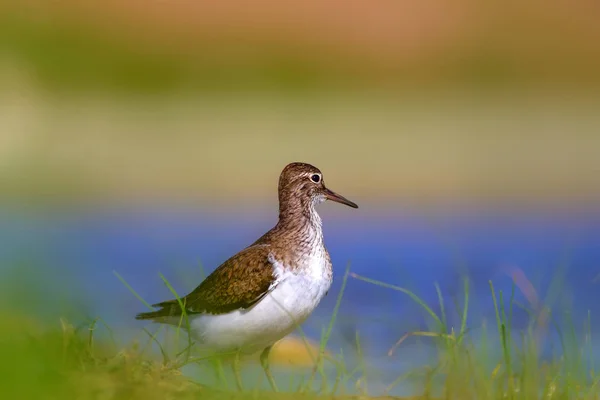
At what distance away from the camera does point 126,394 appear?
4383mm

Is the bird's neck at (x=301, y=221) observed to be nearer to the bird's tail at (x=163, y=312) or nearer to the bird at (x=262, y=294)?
the bird at (x=262, y=294)

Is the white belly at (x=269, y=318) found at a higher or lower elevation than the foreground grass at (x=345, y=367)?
higher

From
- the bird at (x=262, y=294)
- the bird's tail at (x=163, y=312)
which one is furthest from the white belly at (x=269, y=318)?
the bird's tail at (x=163, y=312)

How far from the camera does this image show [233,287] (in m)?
6.32

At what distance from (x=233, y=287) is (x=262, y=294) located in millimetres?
276

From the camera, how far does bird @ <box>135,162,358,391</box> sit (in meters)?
6.05

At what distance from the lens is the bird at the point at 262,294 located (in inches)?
238

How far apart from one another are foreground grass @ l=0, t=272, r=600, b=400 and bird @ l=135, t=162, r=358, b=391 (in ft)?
2.55

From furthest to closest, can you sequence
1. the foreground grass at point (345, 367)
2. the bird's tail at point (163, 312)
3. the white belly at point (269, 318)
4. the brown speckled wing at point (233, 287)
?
the bird's tail at point (163, 312), the brown speckled wing at point (233, 287), the white belly at point (269, 318), the foreground grass at point (345, 367)

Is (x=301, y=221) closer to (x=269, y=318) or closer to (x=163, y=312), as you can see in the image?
(x=269, y=318)

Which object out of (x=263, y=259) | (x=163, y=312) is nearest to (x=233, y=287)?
(x=263, y=259)

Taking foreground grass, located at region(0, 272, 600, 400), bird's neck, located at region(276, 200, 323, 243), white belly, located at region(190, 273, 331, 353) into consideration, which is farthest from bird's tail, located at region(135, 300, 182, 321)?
foreground grass, located at region(0, 272, 600, 400)

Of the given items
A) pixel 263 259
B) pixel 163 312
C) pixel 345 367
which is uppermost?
pixel 263 259

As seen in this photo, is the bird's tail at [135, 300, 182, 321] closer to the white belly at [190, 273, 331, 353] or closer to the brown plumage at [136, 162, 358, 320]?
the brown plumage at [136, 162, 358, 320]
